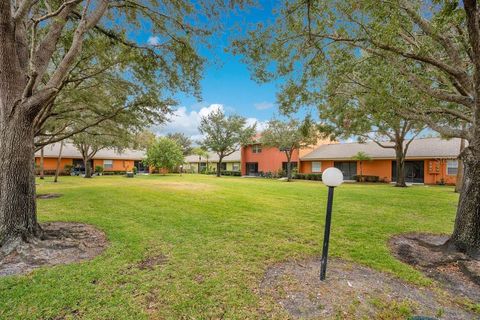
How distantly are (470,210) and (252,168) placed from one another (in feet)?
114

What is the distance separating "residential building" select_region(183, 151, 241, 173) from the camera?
44.2 metres

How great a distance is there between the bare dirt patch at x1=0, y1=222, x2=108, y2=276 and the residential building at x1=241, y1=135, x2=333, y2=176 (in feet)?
93.5

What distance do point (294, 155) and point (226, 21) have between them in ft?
95.9

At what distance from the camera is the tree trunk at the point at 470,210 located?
17.1 feet

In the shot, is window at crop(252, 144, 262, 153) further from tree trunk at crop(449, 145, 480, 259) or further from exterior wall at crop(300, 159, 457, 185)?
tree trunk at crop(449, 145, 480, 259)

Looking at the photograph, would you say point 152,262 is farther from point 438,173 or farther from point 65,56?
point 438,173

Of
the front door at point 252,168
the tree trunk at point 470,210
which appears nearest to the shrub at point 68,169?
the front door at point 252,168

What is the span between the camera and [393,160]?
2691 centimetres

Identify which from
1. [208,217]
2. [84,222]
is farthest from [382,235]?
[84,222]

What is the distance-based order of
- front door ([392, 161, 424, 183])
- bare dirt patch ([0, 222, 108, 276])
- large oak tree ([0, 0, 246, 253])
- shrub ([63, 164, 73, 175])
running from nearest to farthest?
1. bare dirt patch ([0, 222, 108, 276])
2. large oak tree ([0, 0, 246, 253])
3. front door ([392, 161, 424, 183])
4. shrub ([63, 164, 73, 175])

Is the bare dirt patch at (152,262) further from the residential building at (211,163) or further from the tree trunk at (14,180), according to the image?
the residential building at (211,163)

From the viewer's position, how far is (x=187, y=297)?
3.60 m

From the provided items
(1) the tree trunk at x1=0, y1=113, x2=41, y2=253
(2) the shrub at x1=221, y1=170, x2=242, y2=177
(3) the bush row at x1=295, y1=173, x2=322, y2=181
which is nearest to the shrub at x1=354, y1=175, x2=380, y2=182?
(3) the bush row at x1=295, y1=173, x2=322, y2=181

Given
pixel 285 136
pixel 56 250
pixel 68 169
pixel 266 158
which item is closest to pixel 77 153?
pixel 68 169
